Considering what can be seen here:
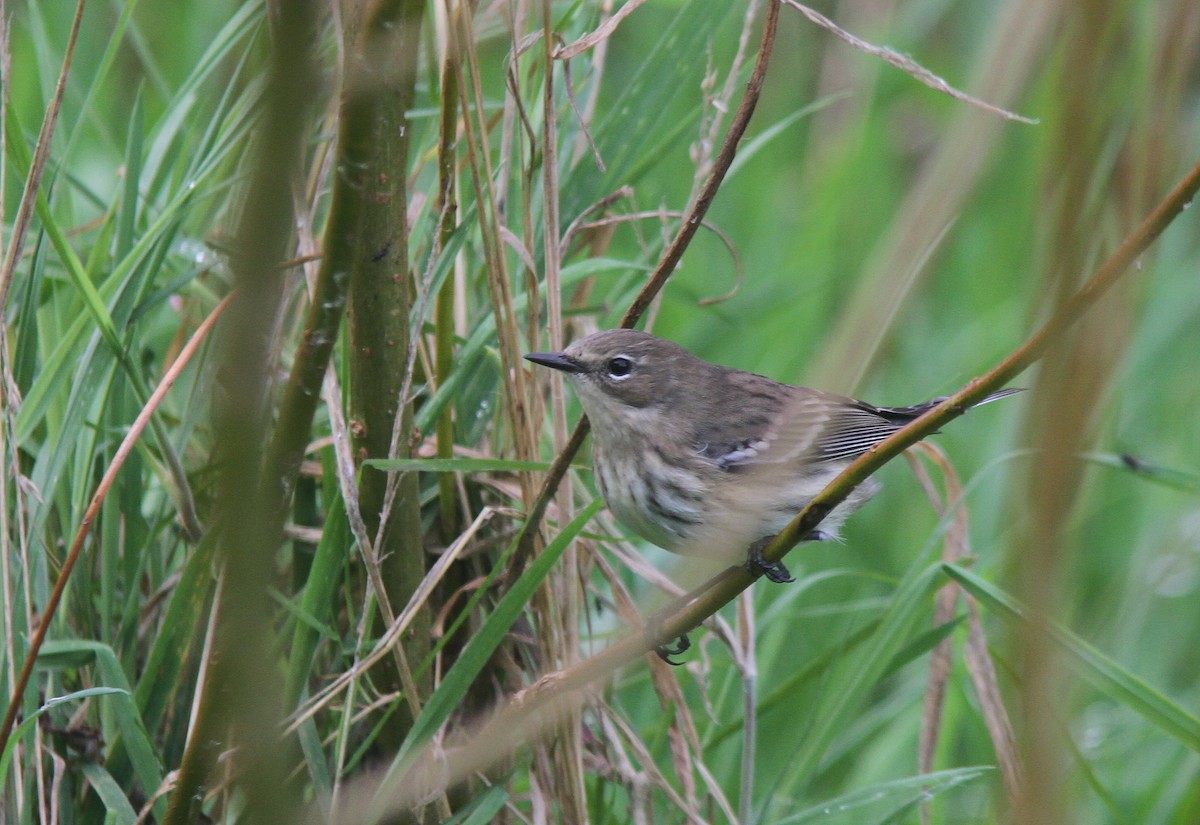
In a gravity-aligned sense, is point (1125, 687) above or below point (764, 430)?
below

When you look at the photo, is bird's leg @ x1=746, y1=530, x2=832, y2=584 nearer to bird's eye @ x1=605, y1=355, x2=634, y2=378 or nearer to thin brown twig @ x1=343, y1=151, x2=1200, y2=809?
thin brown twig @ x1=343, y1=151, x2=1200, y2=809

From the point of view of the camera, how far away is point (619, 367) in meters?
2.81

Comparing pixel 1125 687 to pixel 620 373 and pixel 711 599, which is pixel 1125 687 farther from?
pixel 620 373

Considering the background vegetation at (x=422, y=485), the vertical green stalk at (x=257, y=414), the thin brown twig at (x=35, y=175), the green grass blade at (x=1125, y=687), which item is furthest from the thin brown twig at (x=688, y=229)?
the vertical green stalk at (x=257, y=414)

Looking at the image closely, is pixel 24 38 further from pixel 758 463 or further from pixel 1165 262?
pixel 1165 262

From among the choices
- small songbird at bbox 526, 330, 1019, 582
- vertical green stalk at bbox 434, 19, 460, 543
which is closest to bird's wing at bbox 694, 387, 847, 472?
small songbird at bbox 526, 330, 1019, 582

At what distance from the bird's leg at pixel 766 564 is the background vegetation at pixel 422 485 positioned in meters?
0.18

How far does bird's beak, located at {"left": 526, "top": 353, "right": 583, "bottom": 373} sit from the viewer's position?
241 cm

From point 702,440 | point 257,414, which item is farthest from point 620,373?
point 257,414

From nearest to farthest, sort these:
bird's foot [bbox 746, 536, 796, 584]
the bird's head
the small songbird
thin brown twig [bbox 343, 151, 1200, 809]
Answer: thin brown twig [bbox 343, 151, 1200, 809] → bird's foot [bbox 746, 536, 796, 584] → the small songbird → the bird's head

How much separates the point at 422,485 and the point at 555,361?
1.42ft

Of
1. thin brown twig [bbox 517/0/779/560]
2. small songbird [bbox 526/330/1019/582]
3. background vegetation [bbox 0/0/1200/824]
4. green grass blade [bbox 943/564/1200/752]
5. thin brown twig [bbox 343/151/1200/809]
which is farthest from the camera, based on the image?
small songbird [bbox 526/330/1019/582]

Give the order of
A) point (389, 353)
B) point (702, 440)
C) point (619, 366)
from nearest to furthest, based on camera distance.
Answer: point (389, 353), point (619, 366), point (702, 440)

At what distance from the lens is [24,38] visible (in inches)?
184
